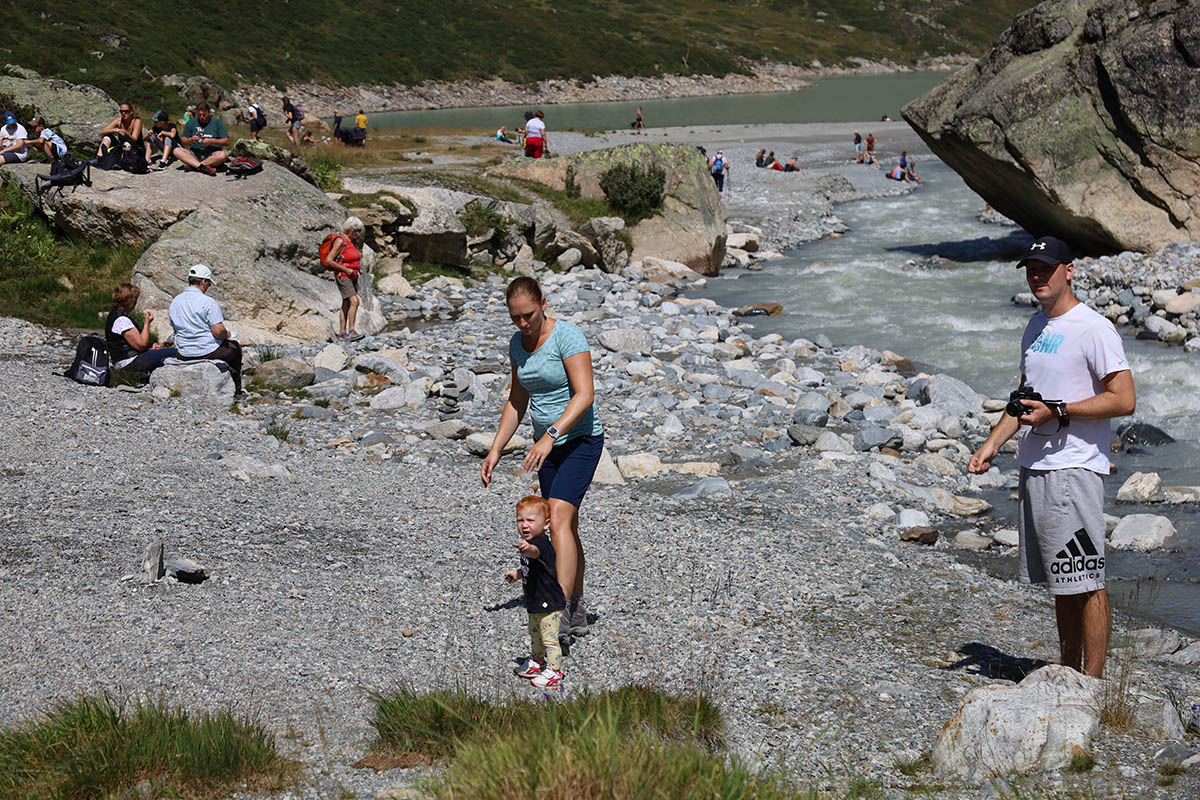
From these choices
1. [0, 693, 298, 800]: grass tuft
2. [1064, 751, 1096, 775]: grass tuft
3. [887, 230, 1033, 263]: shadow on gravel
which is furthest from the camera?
[887, 230, 1033, 263]: shadow on gravel

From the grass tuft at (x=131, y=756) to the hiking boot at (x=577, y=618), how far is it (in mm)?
2231

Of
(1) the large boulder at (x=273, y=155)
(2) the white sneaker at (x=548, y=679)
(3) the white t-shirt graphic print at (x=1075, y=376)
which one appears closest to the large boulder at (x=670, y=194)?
(1) the large boulder at (x=273, y=155)

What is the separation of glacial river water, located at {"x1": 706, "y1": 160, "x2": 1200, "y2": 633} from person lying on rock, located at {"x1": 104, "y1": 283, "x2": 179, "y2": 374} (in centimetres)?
997

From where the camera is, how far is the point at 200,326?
1325 cm

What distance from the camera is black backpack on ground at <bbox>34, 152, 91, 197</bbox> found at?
17.9m

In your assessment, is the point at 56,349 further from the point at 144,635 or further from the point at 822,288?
the point at 822,288

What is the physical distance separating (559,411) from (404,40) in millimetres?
110272

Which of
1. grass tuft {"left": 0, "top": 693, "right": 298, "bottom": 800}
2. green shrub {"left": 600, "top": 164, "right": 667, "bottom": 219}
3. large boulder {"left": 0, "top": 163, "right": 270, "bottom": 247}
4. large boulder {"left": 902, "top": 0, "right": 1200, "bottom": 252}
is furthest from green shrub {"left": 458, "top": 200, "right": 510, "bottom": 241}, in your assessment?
grass tuft {"left": 0, "top": 693, "right": 298, "bottom": 800}

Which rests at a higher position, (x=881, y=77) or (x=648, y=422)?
(x=881, y=77)

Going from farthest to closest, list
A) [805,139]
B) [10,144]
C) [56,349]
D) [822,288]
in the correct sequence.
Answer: [805,139] → [822,288] → [10,144] → [56,349]

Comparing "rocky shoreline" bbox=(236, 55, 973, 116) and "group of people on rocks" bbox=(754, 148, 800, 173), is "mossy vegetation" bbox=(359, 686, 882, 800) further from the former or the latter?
"rocky shoreline" bbox=(236, 55, 973, 116)

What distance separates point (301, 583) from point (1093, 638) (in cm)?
500

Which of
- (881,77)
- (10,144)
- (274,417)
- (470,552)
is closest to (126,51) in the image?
(10,144)

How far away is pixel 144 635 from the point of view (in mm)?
6426
